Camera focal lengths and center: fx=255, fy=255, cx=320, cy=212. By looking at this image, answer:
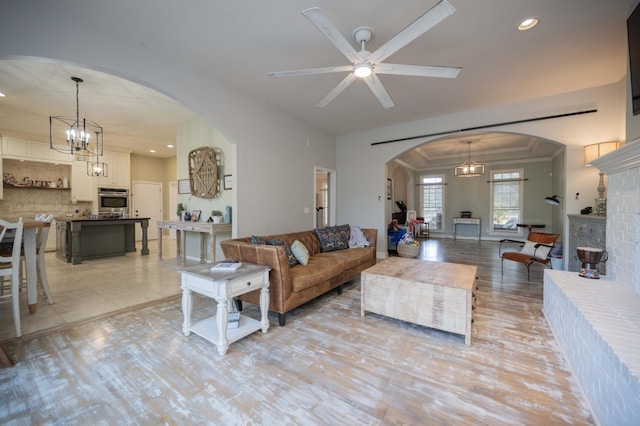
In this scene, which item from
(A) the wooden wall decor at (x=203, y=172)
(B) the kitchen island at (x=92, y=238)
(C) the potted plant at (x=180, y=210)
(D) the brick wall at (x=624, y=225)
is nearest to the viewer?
(D) the brick wall at (x=624, y=225)

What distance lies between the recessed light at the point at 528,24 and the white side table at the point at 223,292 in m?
3.49

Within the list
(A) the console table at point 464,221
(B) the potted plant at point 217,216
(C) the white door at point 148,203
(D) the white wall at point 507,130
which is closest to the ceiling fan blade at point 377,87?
(D) the white wall at point 507,130

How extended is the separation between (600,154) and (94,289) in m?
7.37

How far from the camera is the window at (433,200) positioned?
9555 mm

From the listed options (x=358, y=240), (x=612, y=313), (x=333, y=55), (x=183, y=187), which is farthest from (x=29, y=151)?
(x=612, y=313)

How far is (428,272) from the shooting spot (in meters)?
2.79

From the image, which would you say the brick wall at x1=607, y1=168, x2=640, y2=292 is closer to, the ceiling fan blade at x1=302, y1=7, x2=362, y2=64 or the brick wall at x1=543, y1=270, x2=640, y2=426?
the brick wall at x1=543, y1=270, x2=640, y2=426

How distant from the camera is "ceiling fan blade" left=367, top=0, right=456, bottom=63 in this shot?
162 cm

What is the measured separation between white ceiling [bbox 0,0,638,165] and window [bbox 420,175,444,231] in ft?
17.0

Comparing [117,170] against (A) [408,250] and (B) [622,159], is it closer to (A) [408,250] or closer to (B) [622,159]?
(A) [408,250]

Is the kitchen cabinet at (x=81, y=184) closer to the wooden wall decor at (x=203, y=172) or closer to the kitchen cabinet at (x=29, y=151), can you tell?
the kitchen cabinet at (x=29, y=151)

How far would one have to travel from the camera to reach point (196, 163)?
5352 millimetres

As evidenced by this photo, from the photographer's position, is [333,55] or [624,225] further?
[333,55]

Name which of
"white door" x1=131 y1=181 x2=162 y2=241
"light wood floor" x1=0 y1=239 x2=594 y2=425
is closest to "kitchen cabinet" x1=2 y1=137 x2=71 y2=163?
"white door" x1=131 y1=181 x2=162 y2=241
